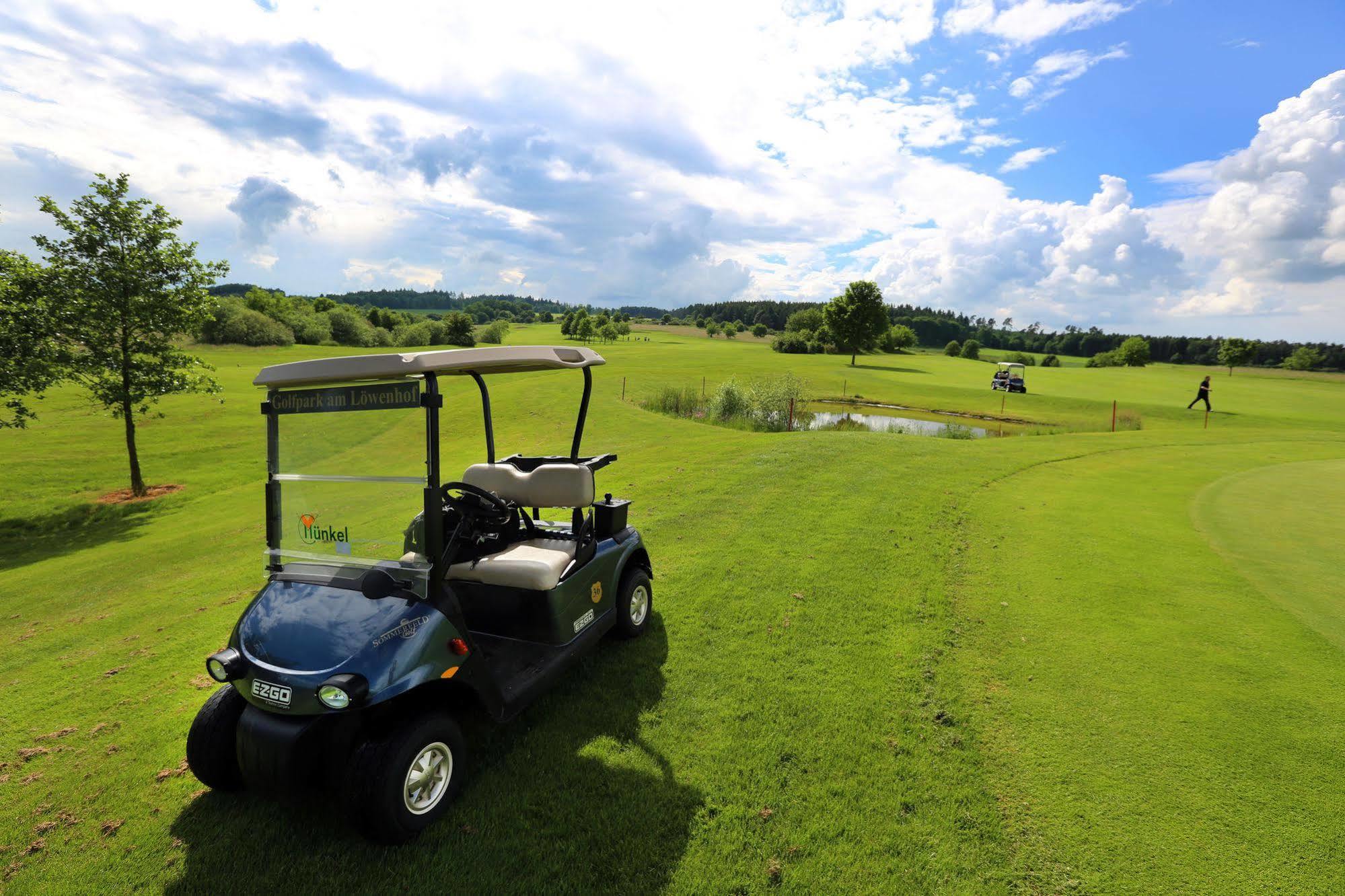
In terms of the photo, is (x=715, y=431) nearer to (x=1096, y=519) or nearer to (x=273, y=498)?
(x=1096, y=519)

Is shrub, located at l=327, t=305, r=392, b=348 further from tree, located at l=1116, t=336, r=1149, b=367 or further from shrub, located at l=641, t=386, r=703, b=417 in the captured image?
tree, located at l=1116, t=336, r=1149, b=367

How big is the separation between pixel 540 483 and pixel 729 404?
1934cm

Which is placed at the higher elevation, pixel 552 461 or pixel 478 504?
pixel 552 461

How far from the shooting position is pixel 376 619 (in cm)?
314

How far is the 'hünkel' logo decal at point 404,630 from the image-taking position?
10.0 ft

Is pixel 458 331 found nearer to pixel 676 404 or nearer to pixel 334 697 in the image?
pixel 676 404

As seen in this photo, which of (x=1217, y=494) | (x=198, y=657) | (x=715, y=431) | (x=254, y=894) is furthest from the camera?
(x=715, y=431)

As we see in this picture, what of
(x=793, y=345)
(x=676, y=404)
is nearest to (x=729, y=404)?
(x=676, y=404)

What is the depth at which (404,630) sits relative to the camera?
315 centimetres

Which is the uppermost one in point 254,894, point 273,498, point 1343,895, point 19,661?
point 273,498

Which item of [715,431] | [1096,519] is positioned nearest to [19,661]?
[1096,519]

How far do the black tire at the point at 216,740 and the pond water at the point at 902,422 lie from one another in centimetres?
2203

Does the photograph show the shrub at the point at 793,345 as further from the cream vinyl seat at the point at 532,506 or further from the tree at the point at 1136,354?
the cream vinyl seat at the point at 532,506

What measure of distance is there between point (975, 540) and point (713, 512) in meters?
3.74
